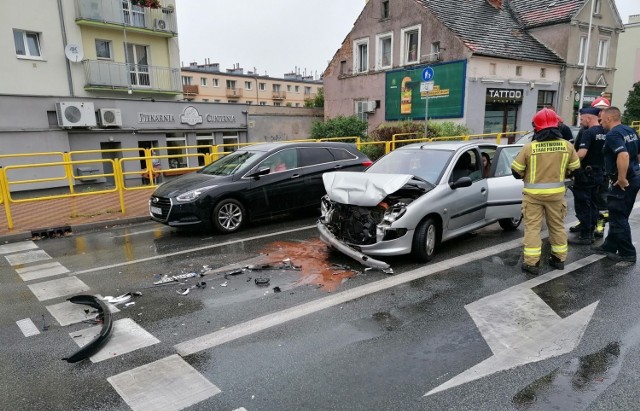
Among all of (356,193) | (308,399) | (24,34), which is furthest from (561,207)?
(24,34)

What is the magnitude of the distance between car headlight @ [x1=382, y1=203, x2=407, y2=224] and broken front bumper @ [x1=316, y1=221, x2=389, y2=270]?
538mm

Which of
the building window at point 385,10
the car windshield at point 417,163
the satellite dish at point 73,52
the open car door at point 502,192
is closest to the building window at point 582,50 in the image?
the building window at point 385,10

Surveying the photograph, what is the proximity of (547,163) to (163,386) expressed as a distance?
4822mm

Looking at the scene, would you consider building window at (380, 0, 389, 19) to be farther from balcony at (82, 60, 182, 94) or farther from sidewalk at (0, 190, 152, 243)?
sidewalk at (0, 190, 152, 243)

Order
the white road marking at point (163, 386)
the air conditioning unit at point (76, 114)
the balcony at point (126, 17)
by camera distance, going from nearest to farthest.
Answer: the white road marking at point (163, 386) → the air conditioning unit at point (76, 114) → the balcony at point (126, 17)

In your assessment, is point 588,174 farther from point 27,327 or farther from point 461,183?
point 27,327

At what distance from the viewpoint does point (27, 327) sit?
4.22 meters

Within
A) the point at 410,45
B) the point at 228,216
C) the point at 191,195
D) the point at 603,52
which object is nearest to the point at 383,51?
the point at 410,45

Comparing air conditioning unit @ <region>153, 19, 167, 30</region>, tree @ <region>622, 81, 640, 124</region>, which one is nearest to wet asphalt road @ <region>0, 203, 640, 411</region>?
air conditioning unit @ <region>153, 19, 167, 30</region>

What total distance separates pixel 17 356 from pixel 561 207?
6.02m

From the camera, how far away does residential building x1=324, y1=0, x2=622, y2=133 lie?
20828 mm

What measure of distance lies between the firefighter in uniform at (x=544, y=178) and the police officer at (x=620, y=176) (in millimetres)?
606

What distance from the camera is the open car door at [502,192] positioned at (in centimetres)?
679

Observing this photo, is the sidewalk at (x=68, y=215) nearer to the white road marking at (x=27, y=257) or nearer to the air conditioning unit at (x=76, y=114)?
the white road marking at (x=27, y=257)
